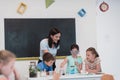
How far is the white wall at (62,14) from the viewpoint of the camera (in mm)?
5340

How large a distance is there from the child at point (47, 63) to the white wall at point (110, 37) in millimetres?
2101

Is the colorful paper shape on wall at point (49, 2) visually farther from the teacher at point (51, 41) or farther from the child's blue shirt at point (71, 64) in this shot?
the child's blue shirt at point (71, 64)

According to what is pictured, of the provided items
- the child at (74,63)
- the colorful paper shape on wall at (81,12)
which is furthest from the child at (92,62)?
the colorful paper shape on wall at (81,12)

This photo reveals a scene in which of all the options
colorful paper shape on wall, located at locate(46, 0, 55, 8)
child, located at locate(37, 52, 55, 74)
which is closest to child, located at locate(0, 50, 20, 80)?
child, located at locate(37, 52, 55, 74)

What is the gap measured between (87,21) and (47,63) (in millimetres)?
1771

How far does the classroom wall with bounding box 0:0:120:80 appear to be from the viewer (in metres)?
5.37

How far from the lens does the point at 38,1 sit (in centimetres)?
548

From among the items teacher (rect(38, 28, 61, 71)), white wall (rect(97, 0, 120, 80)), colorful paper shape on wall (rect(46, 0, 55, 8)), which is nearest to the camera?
teacher (rect(38, 28, 61, 71))

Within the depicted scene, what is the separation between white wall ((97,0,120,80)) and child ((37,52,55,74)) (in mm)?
2101

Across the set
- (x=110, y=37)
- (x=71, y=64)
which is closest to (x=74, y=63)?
(x=71, y=64)

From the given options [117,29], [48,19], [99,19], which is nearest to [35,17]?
[48,19]

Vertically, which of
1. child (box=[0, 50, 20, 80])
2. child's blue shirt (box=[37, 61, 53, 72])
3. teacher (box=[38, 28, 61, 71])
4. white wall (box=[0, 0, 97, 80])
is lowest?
child's blue shirt (box=[37, 61, 53, 72])

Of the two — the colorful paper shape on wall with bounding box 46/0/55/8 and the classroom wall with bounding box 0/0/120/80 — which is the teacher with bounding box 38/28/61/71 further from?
the colorful paper shape on wall with bounding box 46/0/55/8

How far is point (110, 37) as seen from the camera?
648 centimetres
